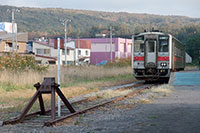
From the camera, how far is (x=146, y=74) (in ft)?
76.2

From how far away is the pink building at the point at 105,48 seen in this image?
79875 mm

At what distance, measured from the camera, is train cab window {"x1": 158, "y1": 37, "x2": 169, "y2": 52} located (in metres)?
23.0

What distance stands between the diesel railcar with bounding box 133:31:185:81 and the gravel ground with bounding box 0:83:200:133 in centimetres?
1049

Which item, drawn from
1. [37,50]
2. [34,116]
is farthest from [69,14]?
[34,116]

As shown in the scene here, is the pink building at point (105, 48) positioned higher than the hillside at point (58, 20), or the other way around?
the hillside at point (58, 20)

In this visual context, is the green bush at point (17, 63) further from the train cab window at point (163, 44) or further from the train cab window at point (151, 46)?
the train cab window at point (163, 44)

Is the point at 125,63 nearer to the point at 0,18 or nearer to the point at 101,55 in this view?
the point at 101,55

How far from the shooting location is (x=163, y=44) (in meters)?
23.1

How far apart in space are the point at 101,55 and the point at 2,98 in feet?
223

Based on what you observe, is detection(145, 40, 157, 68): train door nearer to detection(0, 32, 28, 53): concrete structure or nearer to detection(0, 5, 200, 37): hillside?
detection(0, 32, 28, 53): concrete structure

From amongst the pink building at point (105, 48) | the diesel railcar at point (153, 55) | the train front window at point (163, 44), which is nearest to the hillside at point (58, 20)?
the pink building at point (105, 48)

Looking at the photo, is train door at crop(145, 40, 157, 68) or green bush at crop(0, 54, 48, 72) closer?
train door at crop(145, 40, 157, 68)

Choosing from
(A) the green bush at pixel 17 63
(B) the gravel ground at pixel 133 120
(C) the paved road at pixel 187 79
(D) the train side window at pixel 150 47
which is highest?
(D) the train side window at pixel 150 47

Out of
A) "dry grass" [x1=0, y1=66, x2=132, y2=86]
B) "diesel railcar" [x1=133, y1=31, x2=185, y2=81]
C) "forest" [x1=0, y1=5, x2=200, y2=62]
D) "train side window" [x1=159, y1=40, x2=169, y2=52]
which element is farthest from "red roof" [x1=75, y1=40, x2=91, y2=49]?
"train side window" [x1=159, y1=40, x2=169, y2=52]
